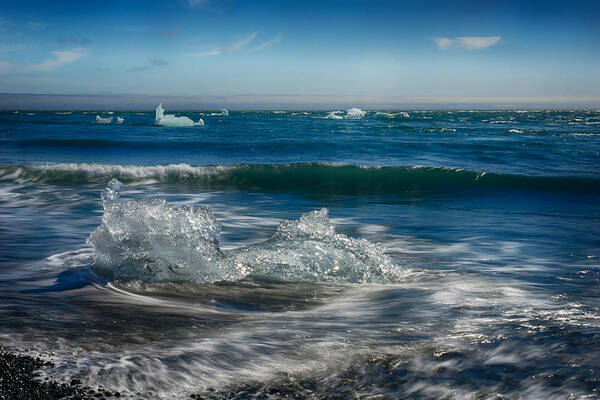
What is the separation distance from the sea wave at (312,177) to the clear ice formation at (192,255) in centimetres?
732

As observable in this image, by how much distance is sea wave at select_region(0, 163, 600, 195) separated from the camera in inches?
507

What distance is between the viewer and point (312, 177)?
1472 cm

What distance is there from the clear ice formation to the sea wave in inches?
288

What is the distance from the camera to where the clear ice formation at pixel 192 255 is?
4.50m

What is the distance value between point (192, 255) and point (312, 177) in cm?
1026

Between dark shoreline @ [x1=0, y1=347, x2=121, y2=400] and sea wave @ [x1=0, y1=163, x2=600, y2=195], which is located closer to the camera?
dark shoreline @ [x1=0, y1=347, x2=121, y2=400]

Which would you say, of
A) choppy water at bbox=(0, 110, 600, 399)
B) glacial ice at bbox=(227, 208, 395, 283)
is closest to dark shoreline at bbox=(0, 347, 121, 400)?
choppy water at bbox=(0, 110, 600, 399)

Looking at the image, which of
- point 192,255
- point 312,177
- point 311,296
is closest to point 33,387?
point 311,296

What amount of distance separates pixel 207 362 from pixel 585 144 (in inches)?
950

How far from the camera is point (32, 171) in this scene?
573 inches

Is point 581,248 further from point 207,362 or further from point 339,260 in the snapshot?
point 207,362

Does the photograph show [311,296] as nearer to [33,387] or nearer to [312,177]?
[33,387]

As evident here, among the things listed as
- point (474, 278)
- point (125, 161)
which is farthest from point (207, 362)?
point (125, 161)

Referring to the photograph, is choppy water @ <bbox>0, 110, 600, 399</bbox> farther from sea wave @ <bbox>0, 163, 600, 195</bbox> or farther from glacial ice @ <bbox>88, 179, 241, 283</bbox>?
sea wave @ <bbox>0, 163, 600, 195</bbox>
